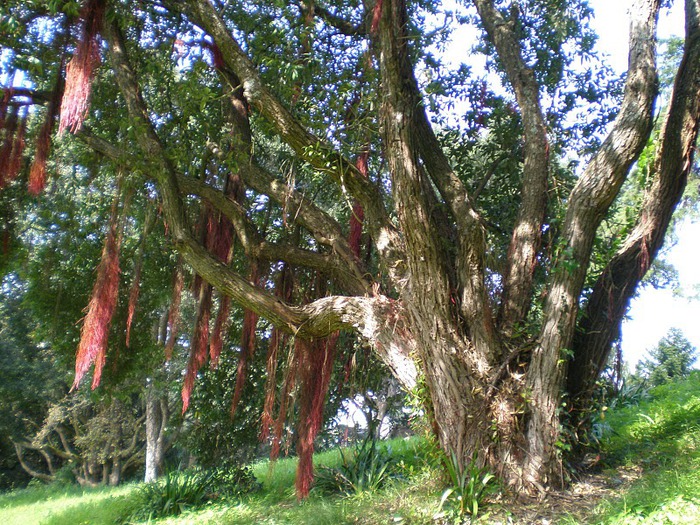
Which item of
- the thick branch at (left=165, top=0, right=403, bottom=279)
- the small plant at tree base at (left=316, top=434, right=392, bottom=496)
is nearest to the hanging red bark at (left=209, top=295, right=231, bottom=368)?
the small plant at tree base at (left=316, top=434, right=392, bottom=496)

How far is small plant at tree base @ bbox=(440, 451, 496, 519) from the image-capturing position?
14.0ft

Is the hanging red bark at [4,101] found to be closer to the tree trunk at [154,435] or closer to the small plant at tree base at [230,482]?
the small plant at tree base at [230,482]

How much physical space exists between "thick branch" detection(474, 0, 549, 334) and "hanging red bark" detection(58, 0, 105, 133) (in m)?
3.75

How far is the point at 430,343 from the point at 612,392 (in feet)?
5.94

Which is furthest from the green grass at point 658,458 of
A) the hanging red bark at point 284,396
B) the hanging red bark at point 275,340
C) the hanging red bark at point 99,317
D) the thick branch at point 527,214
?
the hanging red bark at point 99,317

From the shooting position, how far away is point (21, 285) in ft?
46.3

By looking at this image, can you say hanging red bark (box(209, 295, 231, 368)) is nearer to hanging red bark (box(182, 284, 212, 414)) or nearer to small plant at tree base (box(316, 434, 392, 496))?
hanging red bark (box(182, 284, 212, 414))

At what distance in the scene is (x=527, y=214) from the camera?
4957mm

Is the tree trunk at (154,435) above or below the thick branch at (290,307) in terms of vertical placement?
below

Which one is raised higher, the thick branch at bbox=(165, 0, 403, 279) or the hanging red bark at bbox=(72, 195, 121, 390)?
the thick branch at bbox=(165, 0, 403, 279)

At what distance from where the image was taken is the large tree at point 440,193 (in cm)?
447

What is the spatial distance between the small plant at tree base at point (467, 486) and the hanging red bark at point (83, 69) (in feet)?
13.3

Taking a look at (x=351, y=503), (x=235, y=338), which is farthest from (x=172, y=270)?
(x=351, y=503)

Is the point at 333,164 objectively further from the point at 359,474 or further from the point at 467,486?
the point at 359,474
